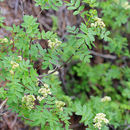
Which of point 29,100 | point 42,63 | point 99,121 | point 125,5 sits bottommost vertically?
point 99,121

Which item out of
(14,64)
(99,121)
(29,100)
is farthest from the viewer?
(99,121)

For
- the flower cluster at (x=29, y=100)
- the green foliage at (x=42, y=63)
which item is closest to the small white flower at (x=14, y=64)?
the green foliage at (x=42, y=63)

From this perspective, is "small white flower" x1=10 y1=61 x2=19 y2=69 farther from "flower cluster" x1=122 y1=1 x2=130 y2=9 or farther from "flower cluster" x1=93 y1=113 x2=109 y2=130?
"flower cluster" x1=122 y1=1 x2=130 y2=9

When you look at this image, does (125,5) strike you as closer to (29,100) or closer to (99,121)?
(99,121)

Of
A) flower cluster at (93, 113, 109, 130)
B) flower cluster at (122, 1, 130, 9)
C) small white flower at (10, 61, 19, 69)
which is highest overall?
flower cluster at (122, 1, 130, 9)

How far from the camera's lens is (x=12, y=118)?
11.9ft

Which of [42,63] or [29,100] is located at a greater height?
[42,63]

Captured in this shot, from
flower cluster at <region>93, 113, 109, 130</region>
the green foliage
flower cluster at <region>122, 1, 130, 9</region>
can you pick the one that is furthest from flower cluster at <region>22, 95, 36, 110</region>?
flower cluster at <region>122, 1, 130, 9</region>

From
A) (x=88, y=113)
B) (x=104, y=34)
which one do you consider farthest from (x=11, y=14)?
(x=88, y=113)

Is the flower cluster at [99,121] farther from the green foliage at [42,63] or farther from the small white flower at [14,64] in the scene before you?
the small white flower at [14,64]

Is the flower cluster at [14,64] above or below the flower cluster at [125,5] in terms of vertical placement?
below

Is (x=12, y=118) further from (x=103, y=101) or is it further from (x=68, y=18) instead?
(x=68, y=18)

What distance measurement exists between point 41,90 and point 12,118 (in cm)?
204

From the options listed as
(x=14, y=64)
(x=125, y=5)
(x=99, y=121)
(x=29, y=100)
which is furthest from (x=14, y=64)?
(x=125, y=5)
